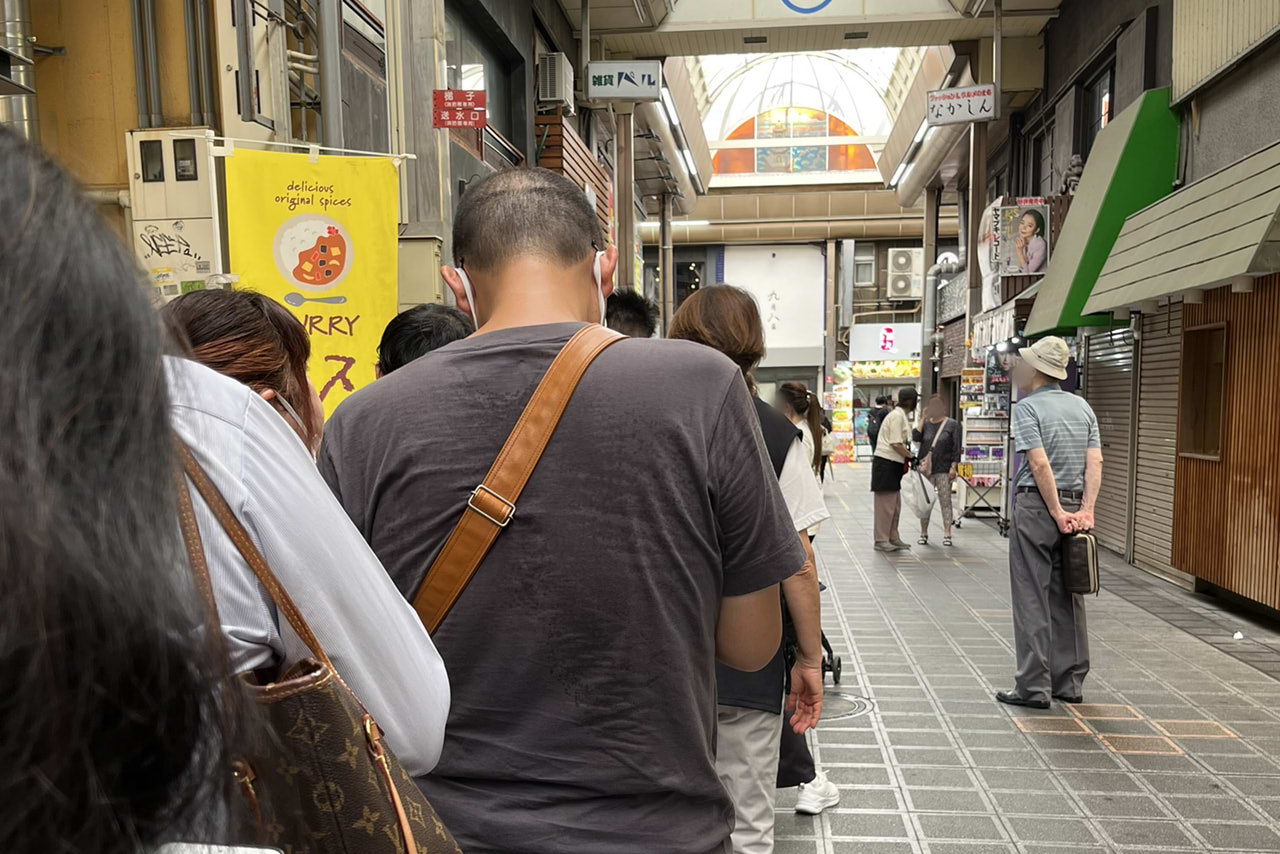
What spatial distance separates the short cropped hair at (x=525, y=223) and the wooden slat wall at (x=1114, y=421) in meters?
9.93

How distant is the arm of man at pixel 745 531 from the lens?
1.45 metres

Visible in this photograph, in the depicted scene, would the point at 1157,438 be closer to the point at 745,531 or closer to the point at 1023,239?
the point at 1023,239

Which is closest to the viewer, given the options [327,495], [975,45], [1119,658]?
[327,495]

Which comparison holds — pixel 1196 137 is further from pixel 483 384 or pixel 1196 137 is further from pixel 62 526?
pixel 62 526

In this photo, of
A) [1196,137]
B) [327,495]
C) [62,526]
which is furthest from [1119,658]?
[62,526]

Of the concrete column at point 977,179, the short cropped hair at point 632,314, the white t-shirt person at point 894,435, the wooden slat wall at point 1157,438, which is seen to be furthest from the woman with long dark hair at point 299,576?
the concrete column at point 977,179

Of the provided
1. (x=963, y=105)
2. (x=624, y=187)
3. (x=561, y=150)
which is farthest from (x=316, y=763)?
(x=624, y=187)

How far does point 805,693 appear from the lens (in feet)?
8.45

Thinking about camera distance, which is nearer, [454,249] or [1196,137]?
[454,249]

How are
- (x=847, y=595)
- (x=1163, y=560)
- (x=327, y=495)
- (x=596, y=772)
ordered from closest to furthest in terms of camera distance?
(x=327, y=495)
(x=596, y=772)
(x=847, y=595)
(x=1163, y=560)

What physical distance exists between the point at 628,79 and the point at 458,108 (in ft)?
22.8

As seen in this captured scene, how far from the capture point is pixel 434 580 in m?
1.40

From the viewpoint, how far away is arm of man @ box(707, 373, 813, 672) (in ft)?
4.76

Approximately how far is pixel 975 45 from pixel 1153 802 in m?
13.9
